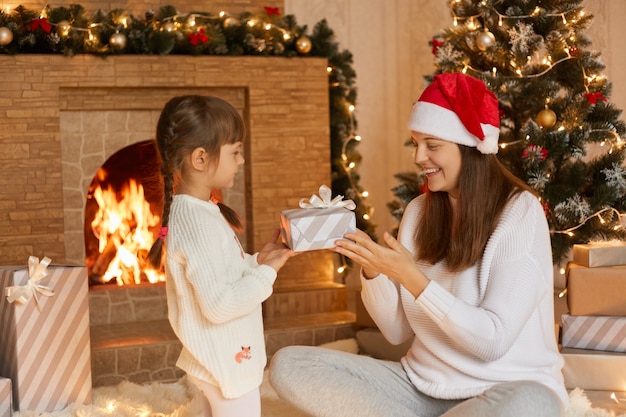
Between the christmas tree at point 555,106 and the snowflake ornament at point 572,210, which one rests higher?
the christmas tree at point 555,106

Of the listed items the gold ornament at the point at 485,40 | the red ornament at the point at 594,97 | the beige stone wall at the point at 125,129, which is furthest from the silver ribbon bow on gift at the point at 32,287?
the red ornament at the point at 594,97

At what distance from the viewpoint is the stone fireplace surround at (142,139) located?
371 centimetres

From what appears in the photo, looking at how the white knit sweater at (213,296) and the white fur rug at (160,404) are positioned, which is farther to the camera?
the white fur rug at (160,404)

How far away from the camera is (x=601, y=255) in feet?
9.76

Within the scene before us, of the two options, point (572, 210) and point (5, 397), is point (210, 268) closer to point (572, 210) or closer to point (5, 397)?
point (5, 397)

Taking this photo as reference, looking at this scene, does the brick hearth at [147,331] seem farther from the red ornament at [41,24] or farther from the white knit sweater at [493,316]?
the white knit sweater at [493,316]

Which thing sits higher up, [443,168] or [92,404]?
[443,168]

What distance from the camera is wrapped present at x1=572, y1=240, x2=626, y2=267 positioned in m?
2.97

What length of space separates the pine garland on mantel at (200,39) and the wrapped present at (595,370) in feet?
4.75

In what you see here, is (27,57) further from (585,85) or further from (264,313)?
(585,85)

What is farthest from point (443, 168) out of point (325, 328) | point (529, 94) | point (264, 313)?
point (264, 313)

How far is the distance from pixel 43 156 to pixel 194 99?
6.17 ft

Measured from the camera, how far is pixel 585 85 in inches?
136

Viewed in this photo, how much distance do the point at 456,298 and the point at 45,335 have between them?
1.53 metres
